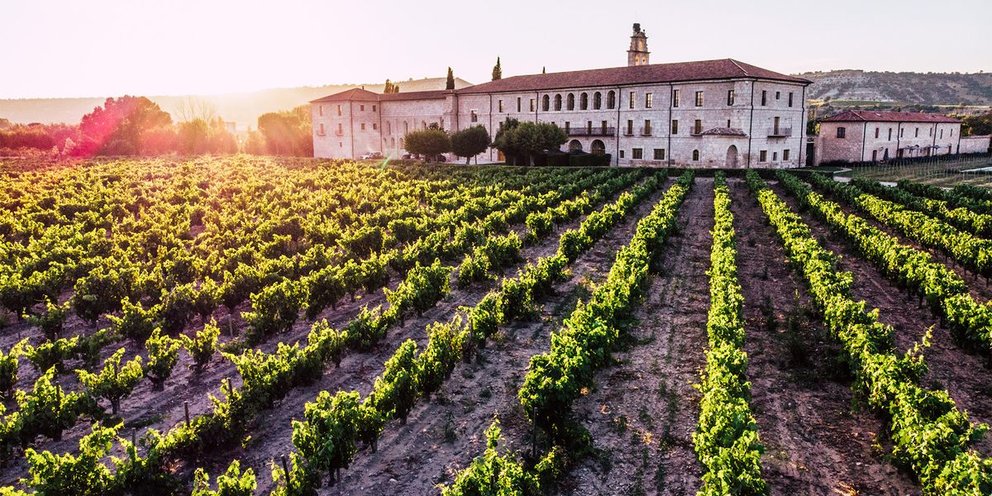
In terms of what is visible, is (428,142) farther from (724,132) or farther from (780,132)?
(780,132)

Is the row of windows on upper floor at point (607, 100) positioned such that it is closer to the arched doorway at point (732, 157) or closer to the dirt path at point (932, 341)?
the arched doorway at point (732, 157)

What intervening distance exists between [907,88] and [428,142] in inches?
6273

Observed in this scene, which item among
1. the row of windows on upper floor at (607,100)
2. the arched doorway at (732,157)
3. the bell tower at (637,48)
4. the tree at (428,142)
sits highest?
the bell tower at (637,48)

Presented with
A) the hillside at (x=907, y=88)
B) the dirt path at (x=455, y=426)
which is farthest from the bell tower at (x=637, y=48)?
the hillside at (x=907, y=88)

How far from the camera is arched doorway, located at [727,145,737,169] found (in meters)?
57.8

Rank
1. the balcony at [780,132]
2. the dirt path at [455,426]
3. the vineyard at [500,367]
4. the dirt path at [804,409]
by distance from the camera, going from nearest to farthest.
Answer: the vineyard at [500,367]
the dirt path at [804,409]
the dirt path at [455,426]
the balcony at [780,132]

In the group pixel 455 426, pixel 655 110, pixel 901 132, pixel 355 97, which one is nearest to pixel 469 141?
pixel 655 110

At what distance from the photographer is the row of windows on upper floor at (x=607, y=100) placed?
5888cm

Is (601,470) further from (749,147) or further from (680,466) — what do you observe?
(749,147)

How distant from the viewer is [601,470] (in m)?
9.80

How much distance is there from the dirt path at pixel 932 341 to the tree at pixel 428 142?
52.8m

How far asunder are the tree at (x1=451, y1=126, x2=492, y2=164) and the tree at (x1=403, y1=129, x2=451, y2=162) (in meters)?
1.19

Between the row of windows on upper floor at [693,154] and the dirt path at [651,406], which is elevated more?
the row of windows on upper floor at [693,154]

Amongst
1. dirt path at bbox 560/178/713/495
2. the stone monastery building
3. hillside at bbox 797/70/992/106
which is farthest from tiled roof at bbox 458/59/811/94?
hillside at bbox 797/70/992/106
